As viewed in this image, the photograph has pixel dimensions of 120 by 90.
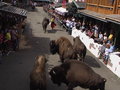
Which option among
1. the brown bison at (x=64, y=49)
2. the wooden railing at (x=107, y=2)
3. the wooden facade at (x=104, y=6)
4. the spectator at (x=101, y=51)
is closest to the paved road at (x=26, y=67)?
the spectator at (x=101, y=51)

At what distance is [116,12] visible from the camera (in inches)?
868

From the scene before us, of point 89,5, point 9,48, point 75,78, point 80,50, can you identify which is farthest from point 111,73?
point 89,5

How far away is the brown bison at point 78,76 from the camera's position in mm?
10250

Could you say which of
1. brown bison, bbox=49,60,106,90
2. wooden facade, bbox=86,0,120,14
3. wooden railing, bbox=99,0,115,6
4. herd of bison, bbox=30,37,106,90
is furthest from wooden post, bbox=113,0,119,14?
brown bison, bbox=49,60,106,90

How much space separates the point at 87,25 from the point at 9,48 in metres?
13.3

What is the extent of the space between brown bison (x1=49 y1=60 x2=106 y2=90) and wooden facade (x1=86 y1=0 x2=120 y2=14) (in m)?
12.3

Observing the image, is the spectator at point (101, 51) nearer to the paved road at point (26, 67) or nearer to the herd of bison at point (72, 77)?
the paved road at point (26, 67)

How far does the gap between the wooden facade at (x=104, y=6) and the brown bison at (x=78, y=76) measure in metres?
12.3

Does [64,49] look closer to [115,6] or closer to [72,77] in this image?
[72,77]

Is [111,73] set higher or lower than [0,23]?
lower

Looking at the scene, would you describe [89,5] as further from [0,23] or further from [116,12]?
[0,23]

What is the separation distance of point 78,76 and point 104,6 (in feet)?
50.7

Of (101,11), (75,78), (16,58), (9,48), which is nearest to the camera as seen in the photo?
(75,78)

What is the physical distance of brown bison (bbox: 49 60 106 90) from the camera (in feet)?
33.6
